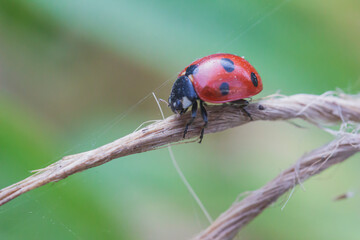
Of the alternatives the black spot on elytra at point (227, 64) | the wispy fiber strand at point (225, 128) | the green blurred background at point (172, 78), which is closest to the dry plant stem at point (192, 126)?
the wispy fiber strand at point (225, 128)

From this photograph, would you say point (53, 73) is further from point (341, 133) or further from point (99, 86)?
point (341, 133)

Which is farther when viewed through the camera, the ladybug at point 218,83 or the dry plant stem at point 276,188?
Result: the ladybug at point 218,83

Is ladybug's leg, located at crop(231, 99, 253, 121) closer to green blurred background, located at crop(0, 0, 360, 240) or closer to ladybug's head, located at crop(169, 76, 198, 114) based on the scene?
ladybug's head, located at crop(169, 76, 198, 114)

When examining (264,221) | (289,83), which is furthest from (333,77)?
(264,221)

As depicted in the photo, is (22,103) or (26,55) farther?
(26,55)

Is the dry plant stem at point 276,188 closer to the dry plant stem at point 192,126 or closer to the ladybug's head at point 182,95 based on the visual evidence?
the dry plant stem at point 192,126

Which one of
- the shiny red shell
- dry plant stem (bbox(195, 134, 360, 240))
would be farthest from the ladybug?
dry plant stem (bbox(195, 134, 360, 240))

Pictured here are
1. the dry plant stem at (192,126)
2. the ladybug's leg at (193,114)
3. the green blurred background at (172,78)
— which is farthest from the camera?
the green blurred background at (172,78)

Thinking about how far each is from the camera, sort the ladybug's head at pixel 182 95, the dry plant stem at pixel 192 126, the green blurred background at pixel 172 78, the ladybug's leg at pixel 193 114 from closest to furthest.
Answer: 1. the dry plant stem at pixel 192 126
2. the ladybug's leg at pixel 193 114
3. the ladybug's head at pixel 182 95
4. the green blurred background at pixel 172 78
